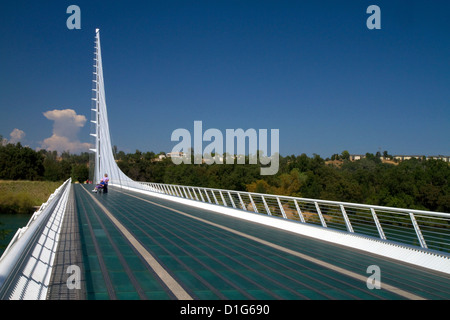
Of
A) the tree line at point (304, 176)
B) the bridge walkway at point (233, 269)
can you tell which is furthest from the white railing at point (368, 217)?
the tree line at point (304, 176)

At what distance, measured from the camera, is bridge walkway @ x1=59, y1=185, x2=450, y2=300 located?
17.4 feet

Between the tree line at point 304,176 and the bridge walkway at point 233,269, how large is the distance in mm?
55302

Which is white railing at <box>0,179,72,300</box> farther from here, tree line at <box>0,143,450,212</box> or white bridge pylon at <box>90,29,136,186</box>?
tree line at <box>0,143,450,212</box>

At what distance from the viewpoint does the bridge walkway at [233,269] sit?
208 inches

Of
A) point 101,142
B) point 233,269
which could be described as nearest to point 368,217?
point 233,269

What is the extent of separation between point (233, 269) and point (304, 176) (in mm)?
83869

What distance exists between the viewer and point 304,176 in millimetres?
88875

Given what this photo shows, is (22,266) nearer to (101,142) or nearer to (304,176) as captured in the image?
(101,142)

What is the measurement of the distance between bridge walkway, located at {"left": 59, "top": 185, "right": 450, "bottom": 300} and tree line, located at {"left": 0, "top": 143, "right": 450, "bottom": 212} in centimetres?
5530

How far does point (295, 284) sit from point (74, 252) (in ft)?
13.2

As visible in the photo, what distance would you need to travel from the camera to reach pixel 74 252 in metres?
7.55

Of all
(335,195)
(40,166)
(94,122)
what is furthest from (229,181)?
(40,166)
